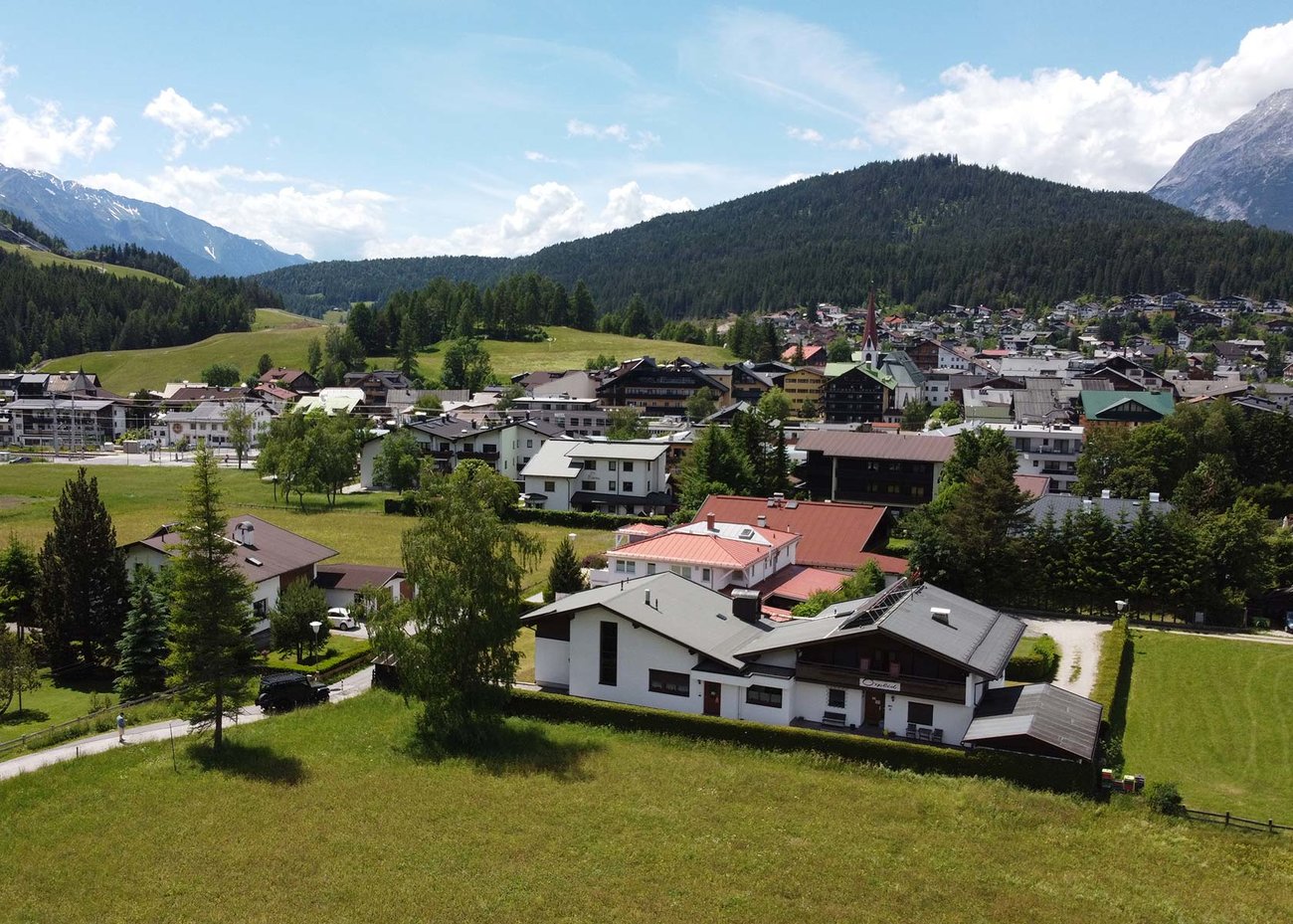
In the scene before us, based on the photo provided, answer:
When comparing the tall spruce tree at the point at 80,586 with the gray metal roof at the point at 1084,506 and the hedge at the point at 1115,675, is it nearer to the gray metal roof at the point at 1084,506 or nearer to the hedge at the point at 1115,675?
the hedge at the point at 1115,675

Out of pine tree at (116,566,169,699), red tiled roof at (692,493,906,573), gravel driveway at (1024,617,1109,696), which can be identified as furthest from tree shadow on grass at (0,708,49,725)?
gravel driveway at (1024,617,1109,696)

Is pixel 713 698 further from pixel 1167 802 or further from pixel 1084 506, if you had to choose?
pixel 1084 506

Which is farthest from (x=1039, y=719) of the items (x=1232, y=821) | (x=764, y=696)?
(x=764, y=696)

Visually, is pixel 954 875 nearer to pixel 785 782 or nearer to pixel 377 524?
pixel 785 782

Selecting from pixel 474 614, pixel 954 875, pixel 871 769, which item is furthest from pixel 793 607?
pixel 954 875

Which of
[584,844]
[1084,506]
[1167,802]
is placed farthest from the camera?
[1084,506]

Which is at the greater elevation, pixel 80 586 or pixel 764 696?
pixel 80 586
